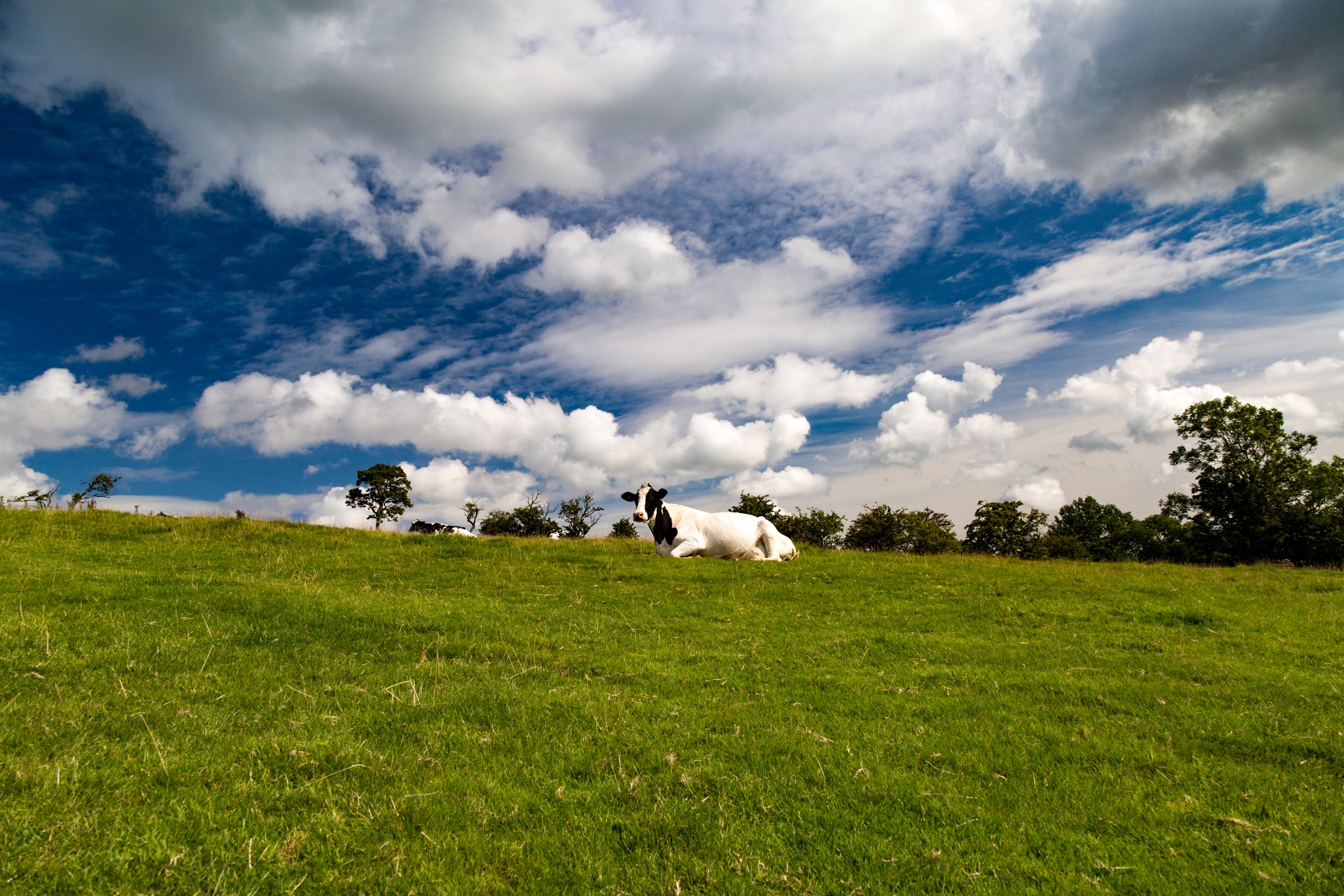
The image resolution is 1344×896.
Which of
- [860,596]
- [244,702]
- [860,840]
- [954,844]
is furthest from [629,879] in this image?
[860,596]

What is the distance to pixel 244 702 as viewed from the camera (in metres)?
6.65

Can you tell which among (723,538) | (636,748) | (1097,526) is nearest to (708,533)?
(723,538)

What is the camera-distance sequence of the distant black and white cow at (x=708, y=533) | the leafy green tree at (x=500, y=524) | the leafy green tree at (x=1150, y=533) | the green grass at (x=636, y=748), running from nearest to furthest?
the green grass at (x=636, y=748), the distant black and white cow at (x=708, y=533), the leafy green tree at (x=500, y=524), the leafy green tree at (x=1150, y=533)

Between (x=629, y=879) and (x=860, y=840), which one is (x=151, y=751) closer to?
(x=629, y=879)

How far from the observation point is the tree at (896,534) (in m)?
57.3

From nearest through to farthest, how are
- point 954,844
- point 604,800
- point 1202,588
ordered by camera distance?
point 954,844 < point 604,800 < point 1202,588

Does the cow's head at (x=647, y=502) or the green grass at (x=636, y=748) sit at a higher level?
the cow's head at (x=647, y=502)

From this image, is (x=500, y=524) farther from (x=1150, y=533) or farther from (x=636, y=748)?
(x=1150, y=533)

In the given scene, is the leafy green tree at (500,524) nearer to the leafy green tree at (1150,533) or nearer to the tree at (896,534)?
the tree at (896,534)

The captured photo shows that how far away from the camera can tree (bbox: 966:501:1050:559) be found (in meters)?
64.8

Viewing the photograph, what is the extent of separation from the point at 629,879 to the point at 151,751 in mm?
4045

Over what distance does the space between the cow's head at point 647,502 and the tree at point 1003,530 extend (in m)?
51.5

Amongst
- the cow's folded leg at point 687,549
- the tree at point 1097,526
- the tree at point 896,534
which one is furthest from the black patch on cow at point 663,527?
the tree at point 1097,526

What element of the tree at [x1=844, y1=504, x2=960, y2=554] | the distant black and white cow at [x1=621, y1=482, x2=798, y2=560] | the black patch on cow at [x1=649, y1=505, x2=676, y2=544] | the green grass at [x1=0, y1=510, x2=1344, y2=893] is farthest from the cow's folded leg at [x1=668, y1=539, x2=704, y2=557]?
the tree at [x1=844, y1=504, x2=960, y2=554]
